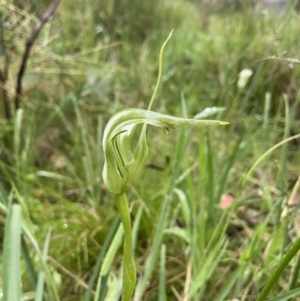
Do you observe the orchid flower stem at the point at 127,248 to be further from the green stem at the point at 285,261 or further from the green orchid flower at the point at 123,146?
the green stem at the point at 285,261

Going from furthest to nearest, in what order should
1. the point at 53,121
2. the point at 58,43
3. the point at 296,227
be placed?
the point at 58,43
the point at 53,121
the point at 296,227

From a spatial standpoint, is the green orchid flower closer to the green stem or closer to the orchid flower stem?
the orchid flower stem

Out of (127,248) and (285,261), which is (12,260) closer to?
(127,248)

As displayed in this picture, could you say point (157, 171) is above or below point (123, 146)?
below

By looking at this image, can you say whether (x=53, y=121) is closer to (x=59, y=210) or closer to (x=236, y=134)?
(x=59, y=210)

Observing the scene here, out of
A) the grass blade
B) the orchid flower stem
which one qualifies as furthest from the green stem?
the grass blade

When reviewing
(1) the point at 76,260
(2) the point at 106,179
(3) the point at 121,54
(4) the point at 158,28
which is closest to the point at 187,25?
(4) the point at 158,28

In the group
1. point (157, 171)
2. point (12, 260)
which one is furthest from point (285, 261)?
point (157, 171)
